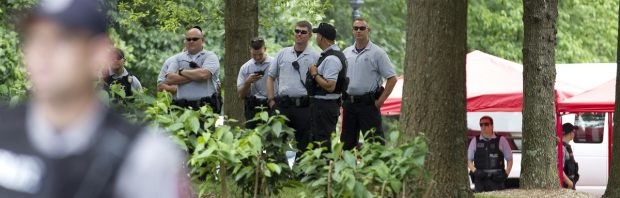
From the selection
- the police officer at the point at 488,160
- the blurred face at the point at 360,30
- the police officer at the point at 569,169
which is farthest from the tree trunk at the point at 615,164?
the police officer at the point at 569,169

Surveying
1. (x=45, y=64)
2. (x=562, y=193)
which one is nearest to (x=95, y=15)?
(x=45, y=64)

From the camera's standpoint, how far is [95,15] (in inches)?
88.6

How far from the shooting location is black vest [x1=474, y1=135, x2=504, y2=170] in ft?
68.3

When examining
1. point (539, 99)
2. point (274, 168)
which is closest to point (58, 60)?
point (274, 168)

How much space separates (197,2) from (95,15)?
25.6 metres

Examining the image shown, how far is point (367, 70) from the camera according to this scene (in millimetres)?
14586

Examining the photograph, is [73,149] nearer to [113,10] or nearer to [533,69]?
[113,10]

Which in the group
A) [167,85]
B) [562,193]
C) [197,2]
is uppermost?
[197,2]

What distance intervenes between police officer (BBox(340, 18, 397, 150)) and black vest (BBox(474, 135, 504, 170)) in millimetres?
6450

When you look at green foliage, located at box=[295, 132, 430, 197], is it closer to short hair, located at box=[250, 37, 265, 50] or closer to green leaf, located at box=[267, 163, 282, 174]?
green leaf, located at box=[267, 163, 282, 174]

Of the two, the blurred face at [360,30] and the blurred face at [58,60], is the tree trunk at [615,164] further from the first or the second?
the blurred face at [58,60]

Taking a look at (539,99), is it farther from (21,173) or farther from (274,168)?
(21,173)

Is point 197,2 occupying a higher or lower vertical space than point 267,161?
higher

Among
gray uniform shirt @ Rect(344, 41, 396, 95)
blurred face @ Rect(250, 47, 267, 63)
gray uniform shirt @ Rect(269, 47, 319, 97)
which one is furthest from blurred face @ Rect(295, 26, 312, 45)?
blurred face @ Rect(250, 47, 267, 63)
